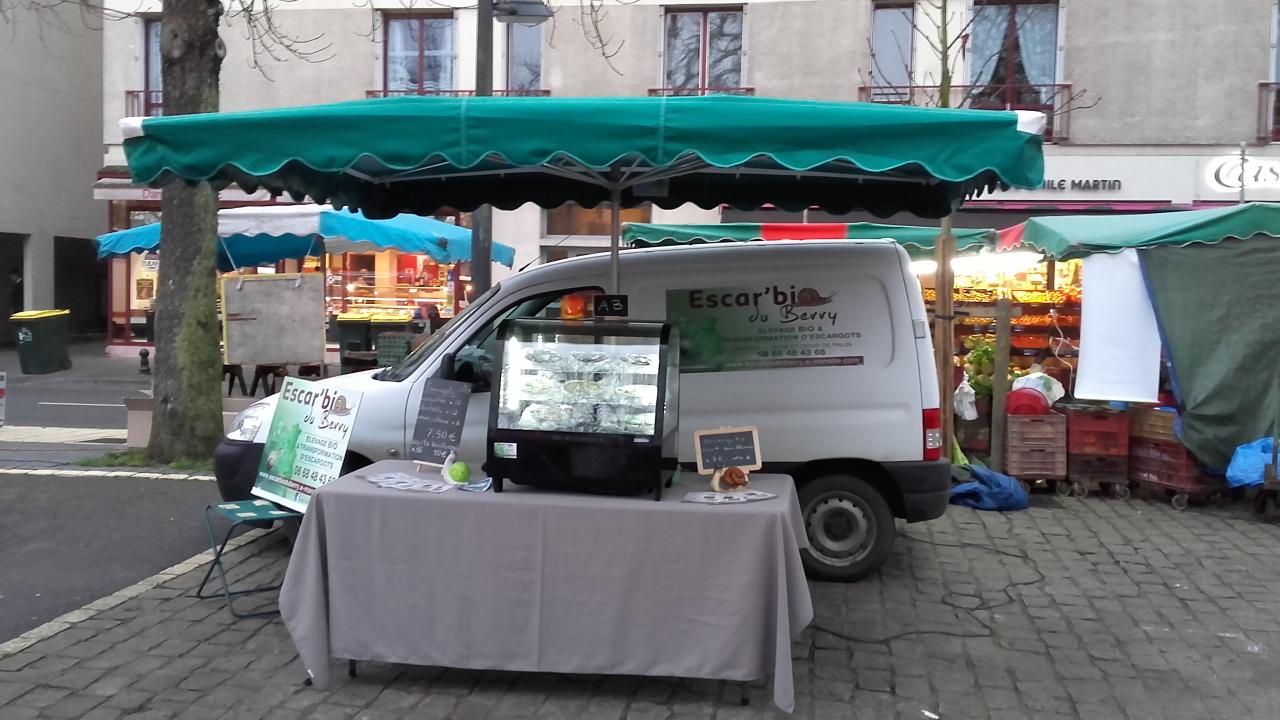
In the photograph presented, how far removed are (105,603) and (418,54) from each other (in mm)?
16750

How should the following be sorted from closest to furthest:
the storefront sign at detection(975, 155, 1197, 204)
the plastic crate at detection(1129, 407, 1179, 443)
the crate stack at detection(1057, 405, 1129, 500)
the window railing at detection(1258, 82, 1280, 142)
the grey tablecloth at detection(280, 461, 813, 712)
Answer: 1. the grey tablecloth at detection(280, 461, 813, 712)
2. the plastic crate at detection(1129, 407, 1179, 443)
3. the crate stack at detection(1057, 405, 1129, 500)
4. the window railing at detection(1258, 82, 1280, 142)
5. the storefront sign at detection(975, 155, 1197, 204)

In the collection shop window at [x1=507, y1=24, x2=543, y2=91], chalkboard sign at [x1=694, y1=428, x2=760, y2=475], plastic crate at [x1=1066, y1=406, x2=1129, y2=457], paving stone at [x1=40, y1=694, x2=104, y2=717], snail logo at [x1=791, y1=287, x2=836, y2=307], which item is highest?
shop window at [x1=507, y1=24, x2=543, y2=91]

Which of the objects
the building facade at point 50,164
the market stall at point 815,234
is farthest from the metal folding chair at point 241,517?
the building facade at point 50,164

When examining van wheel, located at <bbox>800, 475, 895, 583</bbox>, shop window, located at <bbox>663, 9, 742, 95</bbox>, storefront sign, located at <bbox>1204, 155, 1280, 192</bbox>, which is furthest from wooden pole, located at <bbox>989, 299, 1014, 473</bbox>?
shop window, located at <bbox>663, 9, 742, 95</bbox>

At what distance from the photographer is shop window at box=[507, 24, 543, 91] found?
65.1 ft

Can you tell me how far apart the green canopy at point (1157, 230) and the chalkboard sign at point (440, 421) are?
5.79m

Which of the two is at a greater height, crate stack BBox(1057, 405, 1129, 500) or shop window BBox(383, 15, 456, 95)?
shop window BBox(383, 15, 456, 95)

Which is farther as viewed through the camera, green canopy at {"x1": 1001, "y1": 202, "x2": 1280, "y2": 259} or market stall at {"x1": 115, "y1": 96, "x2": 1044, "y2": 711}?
green canopy at {"x1": 1001, "y1": 202, "x2": 1280, "y2": 259}

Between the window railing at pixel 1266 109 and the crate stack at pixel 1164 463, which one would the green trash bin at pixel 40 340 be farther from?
the window railing at pixel 1266 109

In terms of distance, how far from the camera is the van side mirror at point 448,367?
18.3 ft

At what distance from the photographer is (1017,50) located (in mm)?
18094

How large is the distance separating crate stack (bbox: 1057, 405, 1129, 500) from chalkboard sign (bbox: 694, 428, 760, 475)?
513 cm

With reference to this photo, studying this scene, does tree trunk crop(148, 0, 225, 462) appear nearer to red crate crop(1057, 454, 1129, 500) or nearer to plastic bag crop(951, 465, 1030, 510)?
plastic bag crop(951, 465, 1030, 510)

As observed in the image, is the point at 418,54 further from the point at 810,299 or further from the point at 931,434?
the point at 931,434
